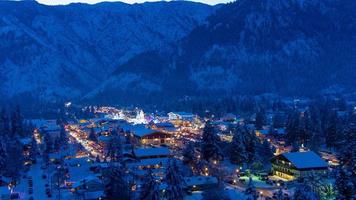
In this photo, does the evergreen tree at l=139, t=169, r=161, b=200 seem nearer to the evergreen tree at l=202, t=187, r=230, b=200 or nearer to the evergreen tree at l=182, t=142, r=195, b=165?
the evergreen tree at l=202, t=187, r=230, b=200

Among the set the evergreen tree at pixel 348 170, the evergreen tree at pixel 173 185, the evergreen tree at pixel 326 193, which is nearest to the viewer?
the evergreen tree at pixel 348 170

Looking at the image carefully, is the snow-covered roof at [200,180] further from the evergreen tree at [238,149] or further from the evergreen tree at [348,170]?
the evergreen tree at [348,170]

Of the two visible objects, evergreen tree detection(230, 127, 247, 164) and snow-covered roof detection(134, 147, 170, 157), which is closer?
evergreen tree detection(230, 127, 247, 164)

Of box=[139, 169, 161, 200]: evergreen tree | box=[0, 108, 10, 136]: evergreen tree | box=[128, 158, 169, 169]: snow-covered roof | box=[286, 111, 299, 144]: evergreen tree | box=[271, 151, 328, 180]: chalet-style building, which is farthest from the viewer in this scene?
box=[0, 108, 10, 136]: evergreen tree

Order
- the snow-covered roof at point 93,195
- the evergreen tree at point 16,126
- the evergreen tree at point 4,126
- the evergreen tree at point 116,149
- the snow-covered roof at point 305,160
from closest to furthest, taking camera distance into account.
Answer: the snow-covered roof at point 93,195 → the snow-covered roof at point 305,160 → the evergreen tree at point 116,149 → the evergreen tree at point 4,126 → the evergreen tree at point 16,126

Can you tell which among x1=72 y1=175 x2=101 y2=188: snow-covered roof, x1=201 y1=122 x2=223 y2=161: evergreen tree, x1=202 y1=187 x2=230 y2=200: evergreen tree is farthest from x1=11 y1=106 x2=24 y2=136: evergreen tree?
x1=202 y1=187 x2=230 y2=200: evergreen tree

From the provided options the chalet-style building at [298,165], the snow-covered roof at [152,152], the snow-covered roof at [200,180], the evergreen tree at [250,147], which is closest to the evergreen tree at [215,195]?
the snow-covered roof at [200,180]

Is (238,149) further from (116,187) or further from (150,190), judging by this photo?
(150,190)

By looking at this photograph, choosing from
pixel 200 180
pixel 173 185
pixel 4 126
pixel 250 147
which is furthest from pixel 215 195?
pixel 4 126
